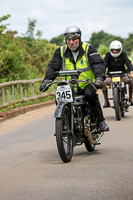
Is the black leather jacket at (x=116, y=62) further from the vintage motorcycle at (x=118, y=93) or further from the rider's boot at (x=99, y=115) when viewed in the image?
the rider's boot at (x=99, y=115)

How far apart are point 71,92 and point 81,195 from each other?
2476mm

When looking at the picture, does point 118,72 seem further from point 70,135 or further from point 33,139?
point 70,135

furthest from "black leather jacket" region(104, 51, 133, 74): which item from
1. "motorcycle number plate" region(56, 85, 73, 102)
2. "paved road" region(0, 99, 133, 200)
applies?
"motorcycle number plate" region(56, 85, 73, 102)

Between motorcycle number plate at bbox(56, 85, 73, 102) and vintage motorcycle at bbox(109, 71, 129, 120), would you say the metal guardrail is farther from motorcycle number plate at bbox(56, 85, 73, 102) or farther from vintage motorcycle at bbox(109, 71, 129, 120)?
motorcycle number plate at bbox(56, 85, 73, 102)

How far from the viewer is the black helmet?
906 cm

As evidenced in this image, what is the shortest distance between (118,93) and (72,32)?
6.08 m

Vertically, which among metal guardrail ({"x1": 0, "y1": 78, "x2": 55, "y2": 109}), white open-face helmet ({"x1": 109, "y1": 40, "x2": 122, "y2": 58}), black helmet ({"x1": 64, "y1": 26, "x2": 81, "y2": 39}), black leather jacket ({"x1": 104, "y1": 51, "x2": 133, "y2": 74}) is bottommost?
metal guardrail ({"x1": 0, "y1": 78, "x2": 55, "y2": 109})

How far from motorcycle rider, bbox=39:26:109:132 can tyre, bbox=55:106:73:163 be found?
69 centimetres

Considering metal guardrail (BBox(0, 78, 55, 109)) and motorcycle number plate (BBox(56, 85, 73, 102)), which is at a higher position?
motorcycle number plate (BBox(56, 85, 73, 102))

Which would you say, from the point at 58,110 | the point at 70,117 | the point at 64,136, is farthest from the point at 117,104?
the point at 58,110

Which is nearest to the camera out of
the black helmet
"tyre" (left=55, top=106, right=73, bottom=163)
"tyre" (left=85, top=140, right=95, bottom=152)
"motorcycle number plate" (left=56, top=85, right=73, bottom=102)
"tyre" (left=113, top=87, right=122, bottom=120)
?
"tyre" (left=55, top=106, right=73, bottom=163)

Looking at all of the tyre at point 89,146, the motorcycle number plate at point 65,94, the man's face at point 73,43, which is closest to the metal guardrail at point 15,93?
the tyre at point 89,146

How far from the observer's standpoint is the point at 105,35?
178 m

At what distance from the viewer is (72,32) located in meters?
9.05
